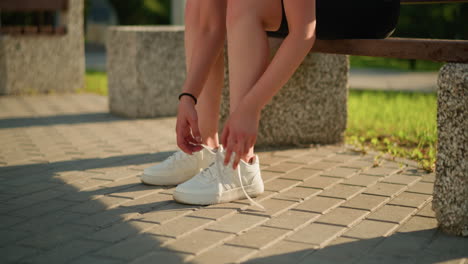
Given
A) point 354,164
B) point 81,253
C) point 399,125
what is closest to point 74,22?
point 399,125

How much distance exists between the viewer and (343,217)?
2531 mm

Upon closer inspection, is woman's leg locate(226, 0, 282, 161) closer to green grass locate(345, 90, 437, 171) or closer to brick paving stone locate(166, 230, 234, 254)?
brick paving stone locate(166, 230, 234, 254)

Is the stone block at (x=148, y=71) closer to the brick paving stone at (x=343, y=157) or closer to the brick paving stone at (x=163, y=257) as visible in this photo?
the brick paving stone at (x=343, y=157)

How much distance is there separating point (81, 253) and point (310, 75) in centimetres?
235

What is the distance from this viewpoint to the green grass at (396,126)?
13.1 ft

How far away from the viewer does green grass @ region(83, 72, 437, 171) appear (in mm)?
4004

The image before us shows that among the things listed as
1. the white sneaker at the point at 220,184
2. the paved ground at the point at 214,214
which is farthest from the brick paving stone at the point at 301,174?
the white sneaker at the point at 220,184

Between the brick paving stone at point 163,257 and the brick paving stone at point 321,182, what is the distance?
1.13m

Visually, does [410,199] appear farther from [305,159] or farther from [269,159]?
[269,159]

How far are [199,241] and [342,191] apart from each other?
3.26ft

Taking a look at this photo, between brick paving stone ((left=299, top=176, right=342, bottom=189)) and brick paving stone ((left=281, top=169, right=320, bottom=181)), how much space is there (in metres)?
0.05

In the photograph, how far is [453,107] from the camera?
2.24 metres

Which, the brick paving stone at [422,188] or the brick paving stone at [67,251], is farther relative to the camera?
the brick paving stone at [422,188]

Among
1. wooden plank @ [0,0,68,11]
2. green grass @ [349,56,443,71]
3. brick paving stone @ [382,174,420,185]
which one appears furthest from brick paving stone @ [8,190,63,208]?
green grass @ [349,56,443,71]
